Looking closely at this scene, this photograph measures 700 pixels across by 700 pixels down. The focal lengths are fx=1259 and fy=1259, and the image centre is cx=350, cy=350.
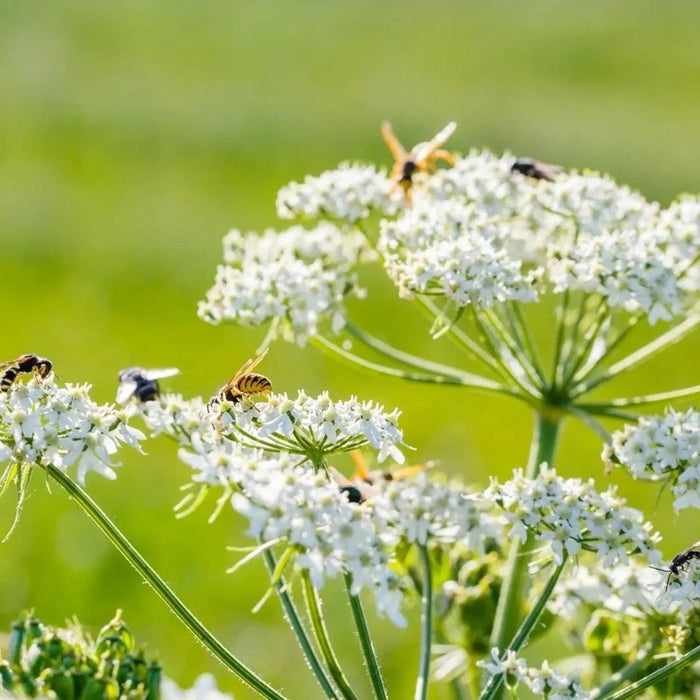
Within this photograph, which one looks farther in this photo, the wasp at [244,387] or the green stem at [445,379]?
the green stem at [445,379]

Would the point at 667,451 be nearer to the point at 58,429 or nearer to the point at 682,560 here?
the point at 682,560

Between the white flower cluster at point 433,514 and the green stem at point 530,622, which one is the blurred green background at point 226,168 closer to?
the green stem at point 530,622

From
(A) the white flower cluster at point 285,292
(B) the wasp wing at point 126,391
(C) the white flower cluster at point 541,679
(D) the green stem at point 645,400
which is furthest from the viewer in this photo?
(A) the white flower cluster at point 285,292

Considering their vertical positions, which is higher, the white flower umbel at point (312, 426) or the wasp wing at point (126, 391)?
the wasp wing at point (126, 391)

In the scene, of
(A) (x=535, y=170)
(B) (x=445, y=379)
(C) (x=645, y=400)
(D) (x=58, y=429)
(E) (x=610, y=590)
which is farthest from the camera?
(A) (x=535, y=170)

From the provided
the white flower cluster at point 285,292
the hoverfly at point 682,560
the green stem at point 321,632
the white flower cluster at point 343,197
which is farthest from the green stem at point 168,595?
the white flower cluster at point 343,197

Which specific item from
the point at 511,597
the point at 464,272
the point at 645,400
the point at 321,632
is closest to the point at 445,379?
the point at 464,272

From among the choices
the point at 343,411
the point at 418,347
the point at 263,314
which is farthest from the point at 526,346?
the point at 418,347
